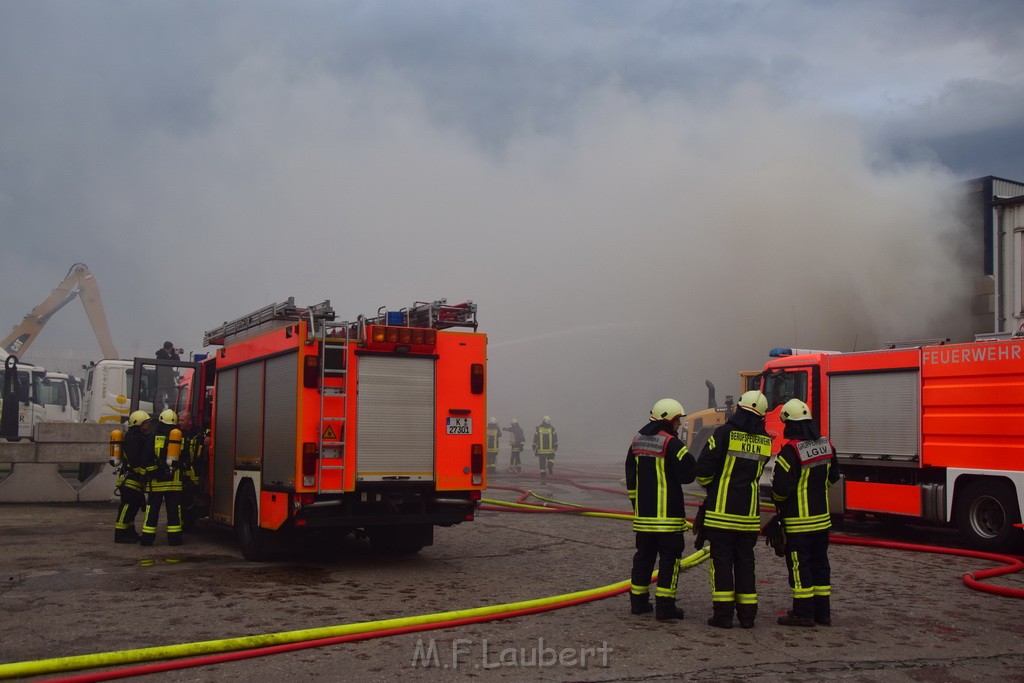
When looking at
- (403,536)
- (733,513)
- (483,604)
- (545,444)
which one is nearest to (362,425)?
(403,536)

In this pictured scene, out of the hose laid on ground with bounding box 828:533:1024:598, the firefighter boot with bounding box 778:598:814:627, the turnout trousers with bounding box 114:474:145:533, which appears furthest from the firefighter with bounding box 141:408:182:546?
the hose laid on ground with bounding box 828:533:1024:598

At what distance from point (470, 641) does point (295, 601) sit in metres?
1.97

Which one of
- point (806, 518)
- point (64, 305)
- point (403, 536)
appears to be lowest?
point (403, 536)

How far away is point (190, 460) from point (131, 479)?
2.18 feet

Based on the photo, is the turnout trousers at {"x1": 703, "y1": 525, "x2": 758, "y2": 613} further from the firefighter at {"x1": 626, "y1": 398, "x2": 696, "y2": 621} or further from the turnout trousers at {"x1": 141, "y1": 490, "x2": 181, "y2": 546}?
the turnout trousers at {"x1": 141, "y1": 490, "x2": 181, "y2": 546}

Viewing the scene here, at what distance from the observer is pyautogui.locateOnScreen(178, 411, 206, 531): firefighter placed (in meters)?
11.0

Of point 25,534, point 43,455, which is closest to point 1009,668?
point 25,534

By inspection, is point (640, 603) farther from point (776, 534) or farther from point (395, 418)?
point (395, 418)

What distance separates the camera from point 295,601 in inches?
290

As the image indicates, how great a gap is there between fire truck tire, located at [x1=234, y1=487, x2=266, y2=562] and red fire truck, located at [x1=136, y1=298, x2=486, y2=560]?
0.01 m

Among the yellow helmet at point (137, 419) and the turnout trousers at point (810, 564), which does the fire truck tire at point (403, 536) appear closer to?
the yellow helmet at point (137, 419)

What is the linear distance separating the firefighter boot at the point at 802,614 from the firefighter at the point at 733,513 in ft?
0.96

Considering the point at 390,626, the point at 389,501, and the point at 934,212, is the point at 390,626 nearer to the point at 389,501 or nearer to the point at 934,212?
the point at 389,501

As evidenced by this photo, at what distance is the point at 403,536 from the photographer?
1009 centimetres
